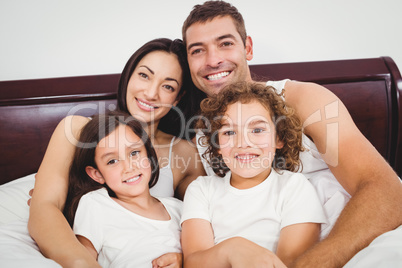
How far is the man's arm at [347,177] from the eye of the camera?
102 centimetres

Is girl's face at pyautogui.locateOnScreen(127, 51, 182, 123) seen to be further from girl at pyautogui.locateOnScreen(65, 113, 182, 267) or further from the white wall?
the white wall

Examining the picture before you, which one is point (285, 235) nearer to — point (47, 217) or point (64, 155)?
point (47, 217)

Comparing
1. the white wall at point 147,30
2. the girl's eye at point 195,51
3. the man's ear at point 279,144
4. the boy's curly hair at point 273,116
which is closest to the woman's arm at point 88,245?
Result: the boy's curly hair at point 273,116

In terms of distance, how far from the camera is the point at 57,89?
2.17 metres

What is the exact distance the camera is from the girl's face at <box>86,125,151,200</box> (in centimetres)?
136

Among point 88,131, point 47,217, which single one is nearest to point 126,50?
point 88,131

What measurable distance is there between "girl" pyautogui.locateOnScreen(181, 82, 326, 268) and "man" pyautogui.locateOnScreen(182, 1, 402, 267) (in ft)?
0.16

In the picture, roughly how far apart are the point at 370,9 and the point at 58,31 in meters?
2.37

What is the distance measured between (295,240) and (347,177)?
1.23 ft

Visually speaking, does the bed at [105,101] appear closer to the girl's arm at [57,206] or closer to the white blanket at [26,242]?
the white blanket at [26,242]

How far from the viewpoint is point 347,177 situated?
1.28m

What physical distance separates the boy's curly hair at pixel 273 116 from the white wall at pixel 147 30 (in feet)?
3.84

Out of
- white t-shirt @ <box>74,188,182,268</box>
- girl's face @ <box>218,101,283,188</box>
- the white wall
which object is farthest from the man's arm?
the white wall

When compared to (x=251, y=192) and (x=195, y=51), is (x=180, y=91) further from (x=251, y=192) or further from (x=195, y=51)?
(x=251, y=192)
